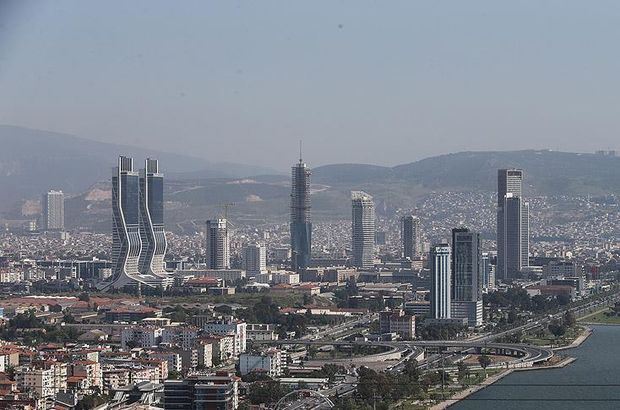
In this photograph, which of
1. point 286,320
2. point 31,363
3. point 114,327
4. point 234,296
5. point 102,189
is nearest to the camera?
point 31,363

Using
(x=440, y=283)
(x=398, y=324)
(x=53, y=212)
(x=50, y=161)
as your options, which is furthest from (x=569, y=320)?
(x=50, y=161)

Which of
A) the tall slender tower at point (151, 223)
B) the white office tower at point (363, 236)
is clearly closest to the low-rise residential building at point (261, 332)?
the tall slender tower at point (151, 223)

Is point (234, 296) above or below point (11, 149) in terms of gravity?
below

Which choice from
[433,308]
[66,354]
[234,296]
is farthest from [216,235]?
[66,354]

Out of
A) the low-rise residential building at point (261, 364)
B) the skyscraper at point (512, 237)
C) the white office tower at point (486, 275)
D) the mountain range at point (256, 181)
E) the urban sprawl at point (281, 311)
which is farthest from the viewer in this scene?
the mountain range at point (256, 181)

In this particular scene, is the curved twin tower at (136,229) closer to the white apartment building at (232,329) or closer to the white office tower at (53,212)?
the white apartment building at (232,329)

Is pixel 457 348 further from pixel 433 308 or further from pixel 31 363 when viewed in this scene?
pixel 31 363

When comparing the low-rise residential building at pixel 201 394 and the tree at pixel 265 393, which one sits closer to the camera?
the low-rise residential building at pixel 201 394
